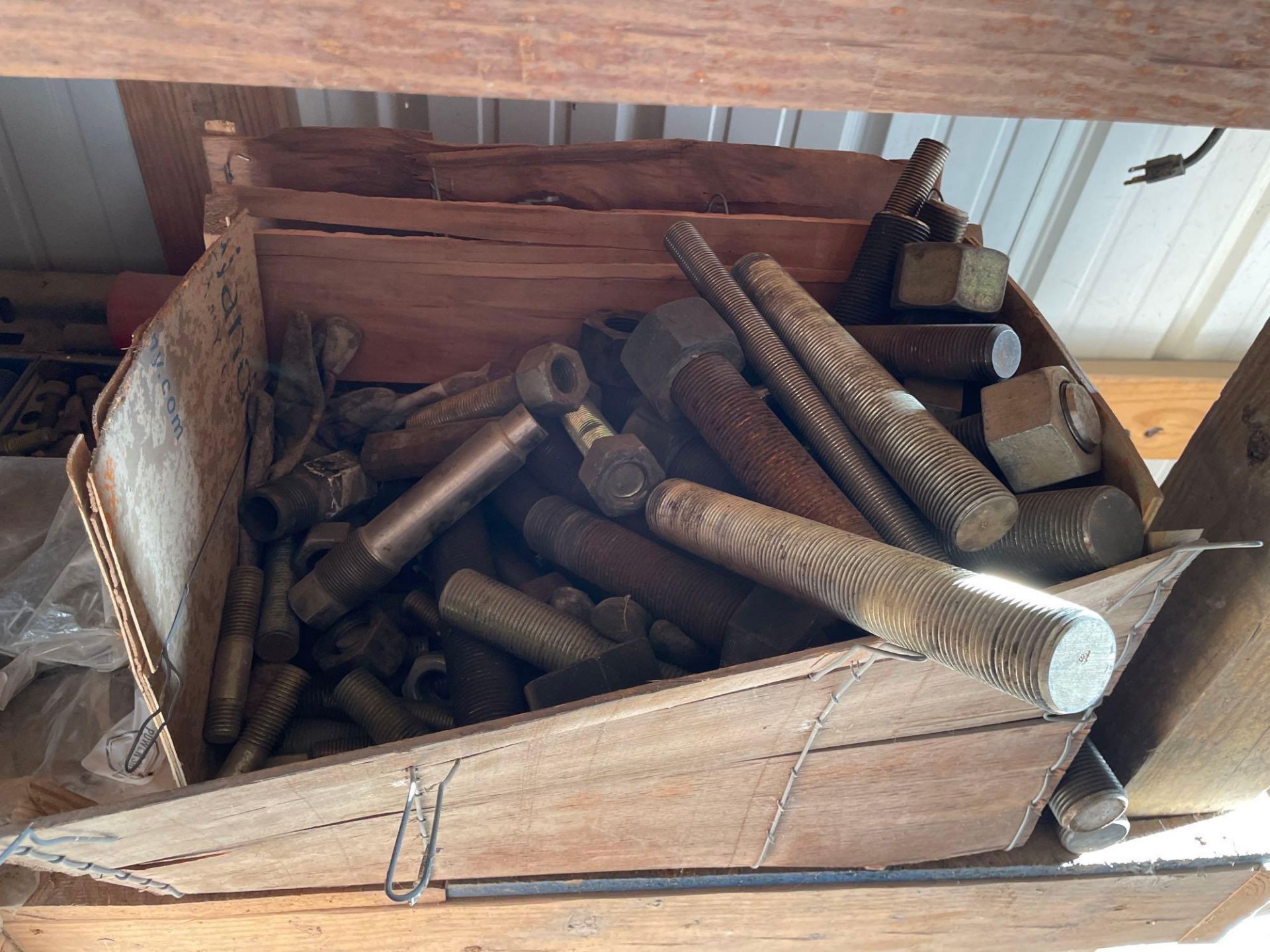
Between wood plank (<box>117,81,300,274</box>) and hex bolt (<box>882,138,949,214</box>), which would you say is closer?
hex bolt (<box>882,138,949,214</box>)

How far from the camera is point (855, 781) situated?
99cm

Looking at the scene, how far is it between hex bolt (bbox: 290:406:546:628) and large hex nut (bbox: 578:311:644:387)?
186 mm

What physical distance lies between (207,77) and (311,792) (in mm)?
605

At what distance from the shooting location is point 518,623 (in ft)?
3.59

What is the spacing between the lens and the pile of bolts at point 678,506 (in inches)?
37.9

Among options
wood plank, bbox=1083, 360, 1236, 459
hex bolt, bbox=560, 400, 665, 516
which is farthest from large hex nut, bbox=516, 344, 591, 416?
wood plank, bbox=1083, 360, 1236, 459

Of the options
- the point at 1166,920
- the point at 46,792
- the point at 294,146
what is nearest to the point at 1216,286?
the point at 1166,920

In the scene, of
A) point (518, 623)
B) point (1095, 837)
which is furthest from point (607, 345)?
point (1095, 837)

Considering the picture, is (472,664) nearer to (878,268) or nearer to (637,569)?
(637,569)

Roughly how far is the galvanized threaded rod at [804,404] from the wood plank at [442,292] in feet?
0.55

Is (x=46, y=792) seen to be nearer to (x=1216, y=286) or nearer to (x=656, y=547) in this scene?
(x=656, y=547)

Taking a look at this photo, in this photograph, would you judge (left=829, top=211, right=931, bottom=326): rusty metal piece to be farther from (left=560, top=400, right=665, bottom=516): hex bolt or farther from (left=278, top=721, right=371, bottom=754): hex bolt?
(left=278, top=721, right=371, bottom=754): hex bolt

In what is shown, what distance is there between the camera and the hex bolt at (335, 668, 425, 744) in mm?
1120

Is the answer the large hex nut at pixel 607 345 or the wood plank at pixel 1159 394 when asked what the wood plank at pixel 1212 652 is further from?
the wood plank at pixel 1159 394
